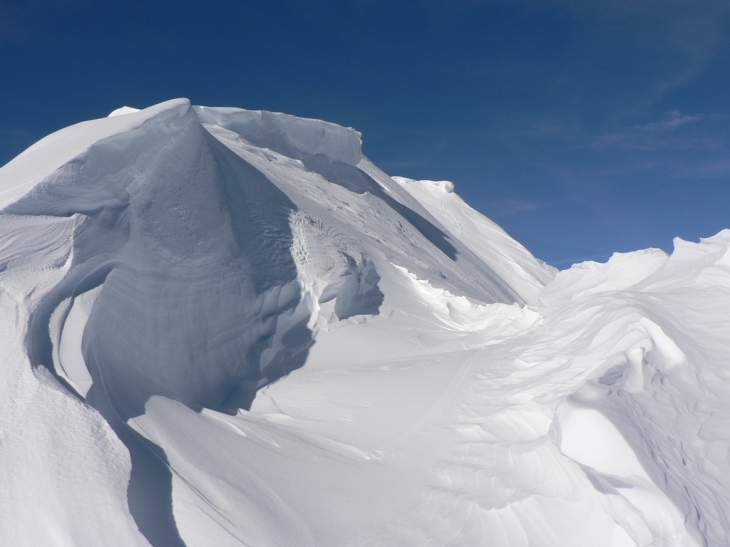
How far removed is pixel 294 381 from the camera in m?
6.54

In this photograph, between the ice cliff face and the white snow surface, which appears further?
the ice cliff face

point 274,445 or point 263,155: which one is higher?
point 263,155

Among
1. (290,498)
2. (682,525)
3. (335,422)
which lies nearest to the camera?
(682,525)

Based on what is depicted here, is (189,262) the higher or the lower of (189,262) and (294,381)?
the higher

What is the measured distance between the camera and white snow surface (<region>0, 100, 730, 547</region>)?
3320 mm

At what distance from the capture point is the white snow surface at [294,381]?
332 centimetres

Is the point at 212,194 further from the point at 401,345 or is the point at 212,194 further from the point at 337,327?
the point at 401,345

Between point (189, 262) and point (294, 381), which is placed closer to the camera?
point (294, 381)

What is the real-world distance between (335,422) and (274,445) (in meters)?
0.85

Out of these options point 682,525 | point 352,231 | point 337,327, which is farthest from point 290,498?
point 352,231

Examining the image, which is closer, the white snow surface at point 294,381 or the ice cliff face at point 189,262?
the white snow surface at point 294,381

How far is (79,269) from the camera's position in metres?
5.06

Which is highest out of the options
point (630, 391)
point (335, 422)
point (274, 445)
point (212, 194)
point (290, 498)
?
point (212, 194)

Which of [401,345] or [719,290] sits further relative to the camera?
[401,345]
